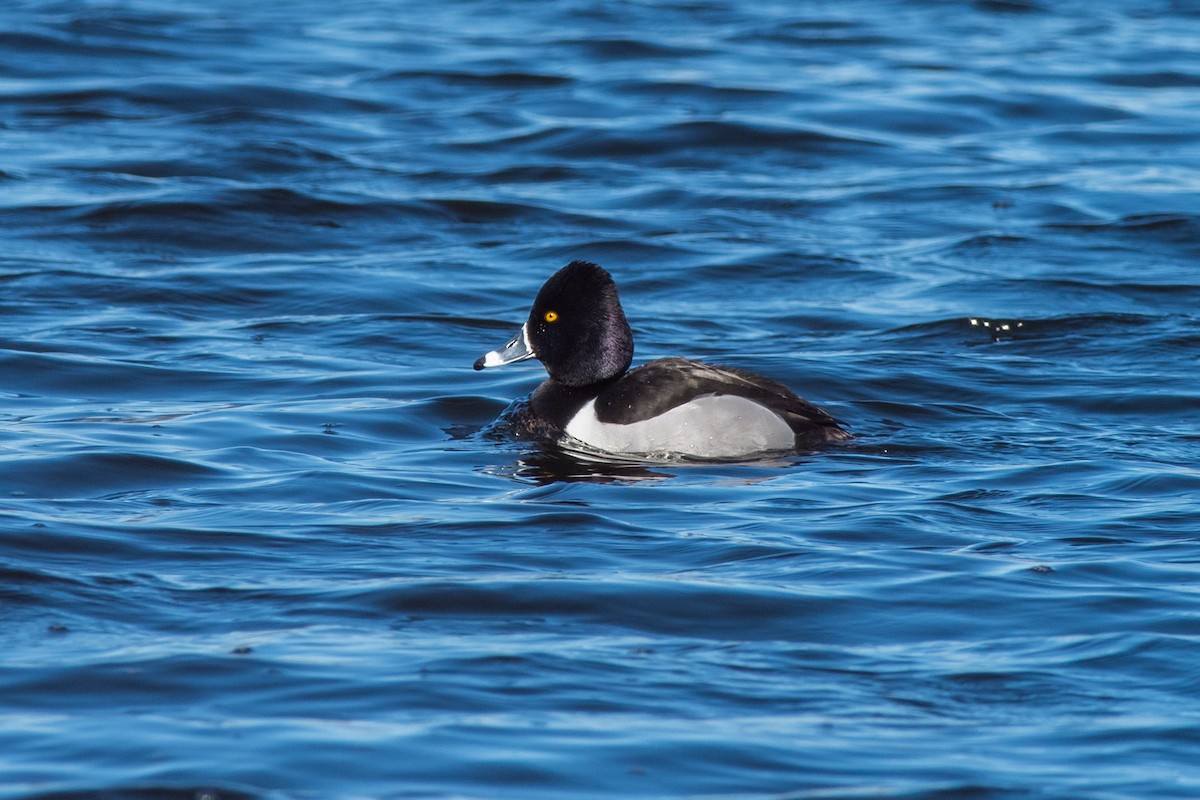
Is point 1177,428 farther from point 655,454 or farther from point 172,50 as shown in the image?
point 172,50

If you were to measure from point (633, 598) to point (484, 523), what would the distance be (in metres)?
1.37

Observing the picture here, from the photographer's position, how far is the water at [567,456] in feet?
19.3

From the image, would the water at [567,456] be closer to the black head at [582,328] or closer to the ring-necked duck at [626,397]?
the ring-necked duck at [626,397]

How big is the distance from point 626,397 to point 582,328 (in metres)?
0.69

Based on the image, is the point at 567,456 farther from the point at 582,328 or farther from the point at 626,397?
the point at 582,328

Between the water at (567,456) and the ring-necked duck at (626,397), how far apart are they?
245 millimetres

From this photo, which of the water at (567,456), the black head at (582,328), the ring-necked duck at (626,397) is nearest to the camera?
the water at (567,456)

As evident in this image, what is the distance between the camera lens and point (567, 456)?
10273 mm

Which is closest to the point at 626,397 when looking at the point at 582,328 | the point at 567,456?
the point at 567,456

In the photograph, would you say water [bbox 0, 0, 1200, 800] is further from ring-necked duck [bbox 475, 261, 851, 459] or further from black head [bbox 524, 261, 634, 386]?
black head [bbox 524, 261, 634, 386]

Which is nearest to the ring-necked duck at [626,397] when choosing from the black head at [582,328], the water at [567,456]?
the black head at [582,328]

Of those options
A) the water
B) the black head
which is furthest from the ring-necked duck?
the water

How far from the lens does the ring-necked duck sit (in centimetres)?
1010

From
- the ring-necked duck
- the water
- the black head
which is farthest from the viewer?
the black head
